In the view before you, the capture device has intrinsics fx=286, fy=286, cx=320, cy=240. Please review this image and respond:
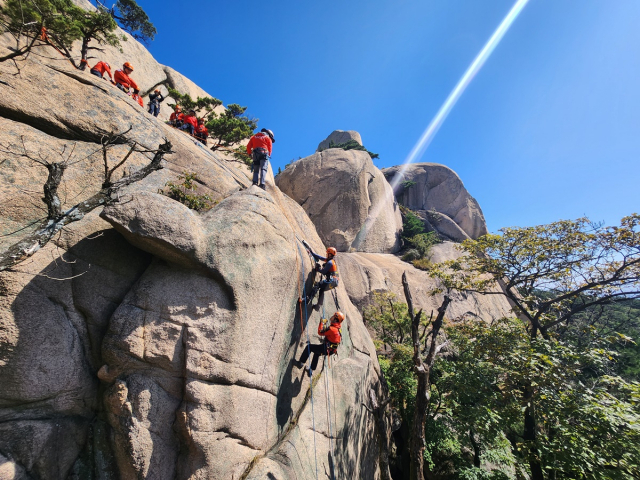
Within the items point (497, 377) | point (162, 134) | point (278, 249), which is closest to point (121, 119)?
point (162, 134)

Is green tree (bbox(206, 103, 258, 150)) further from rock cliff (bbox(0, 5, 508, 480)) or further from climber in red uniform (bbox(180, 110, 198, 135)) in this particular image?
rock cliff (bbox(0, 5, 508, 480))

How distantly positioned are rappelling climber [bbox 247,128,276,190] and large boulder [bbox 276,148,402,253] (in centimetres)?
1474

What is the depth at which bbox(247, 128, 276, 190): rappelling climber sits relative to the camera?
8758 mm

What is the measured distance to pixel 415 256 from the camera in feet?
79.8

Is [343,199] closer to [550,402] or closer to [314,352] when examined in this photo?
[314,352]

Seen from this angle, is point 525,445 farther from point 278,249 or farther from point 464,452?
point 278,249

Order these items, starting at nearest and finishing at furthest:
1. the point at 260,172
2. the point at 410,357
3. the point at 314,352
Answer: the point at 314,352
the point at 260,172
the point at 410,357

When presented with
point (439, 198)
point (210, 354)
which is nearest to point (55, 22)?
point (210, 354)

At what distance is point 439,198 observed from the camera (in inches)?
1361

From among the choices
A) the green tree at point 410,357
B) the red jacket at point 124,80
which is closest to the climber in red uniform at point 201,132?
the red jacket at point 124,80

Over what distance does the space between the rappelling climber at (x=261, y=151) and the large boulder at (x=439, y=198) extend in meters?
26.3

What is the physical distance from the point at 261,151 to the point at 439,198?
30547 mm

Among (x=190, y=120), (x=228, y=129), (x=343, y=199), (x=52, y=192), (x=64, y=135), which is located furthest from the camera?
(x=343, y=199)

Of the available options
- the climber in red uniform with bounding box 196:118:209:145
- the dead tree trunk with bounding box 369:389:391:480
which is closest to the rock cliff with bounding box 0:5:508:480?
the dead tree trunk with bounding box 369:389:391:480
